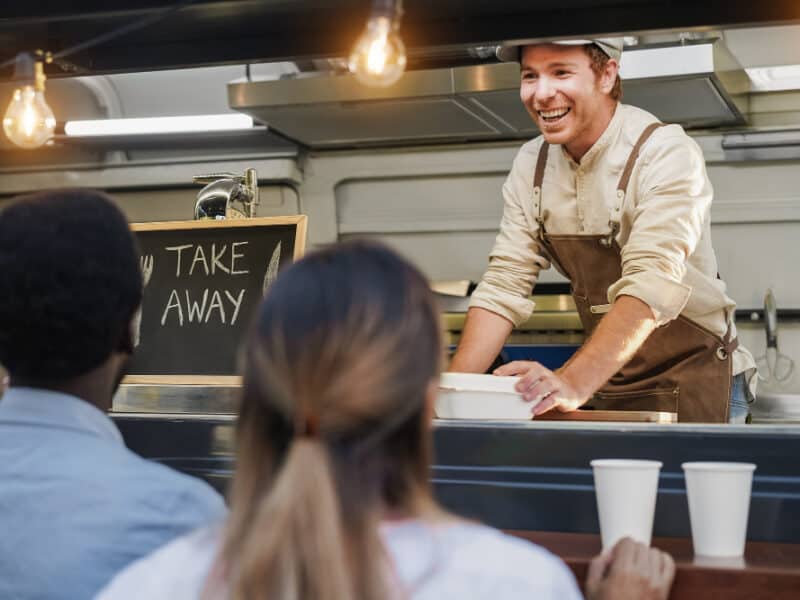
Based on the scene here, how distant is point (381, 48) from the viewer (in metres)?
1.82

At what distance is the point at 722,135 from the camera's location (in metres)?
4.33

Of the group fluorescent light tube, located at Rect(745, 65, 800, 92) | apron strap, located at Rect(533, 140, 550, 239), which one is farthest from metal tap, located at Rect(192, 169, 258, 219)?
fluorescent light tube, located at Rect(745, 65, 800, 92)

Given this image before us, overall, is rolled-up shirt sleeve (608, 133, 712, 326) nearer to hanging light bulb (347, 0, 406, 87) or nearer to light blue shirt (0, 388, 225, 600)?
hanging light bulb (347, 0, 406, 87)

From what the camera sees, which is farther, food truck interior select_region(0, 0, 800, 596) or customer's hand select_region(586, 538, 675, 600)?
food truck interior select_region(0, 0, 800, 596)

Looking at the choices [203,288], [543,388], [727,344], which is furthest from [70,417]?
[727,344]

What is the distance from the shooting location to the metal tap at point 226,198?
9.09 feet

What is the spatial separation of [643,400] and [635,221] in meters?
0.50

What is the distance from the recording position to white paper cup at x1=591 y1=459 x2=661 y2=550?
157 cm

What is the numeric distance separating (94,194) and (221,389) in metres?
1.09

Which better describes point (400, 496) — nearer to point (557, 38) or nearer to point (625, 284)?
point (557, 38)

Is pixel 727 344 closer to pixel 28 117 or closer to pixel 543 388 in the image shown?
pixel 543 388

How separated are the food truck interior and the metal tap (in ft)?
0.06

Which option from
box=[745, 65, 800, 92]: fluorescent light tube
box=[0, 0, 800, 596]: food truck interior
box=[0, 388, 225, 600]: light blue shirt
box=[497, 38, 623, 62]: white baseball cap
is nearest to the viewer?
box=[0, 388, 225, 600]: light blue shirt

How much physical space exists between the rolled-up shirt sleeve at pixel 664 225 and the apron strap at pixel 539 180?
25 centimetres
